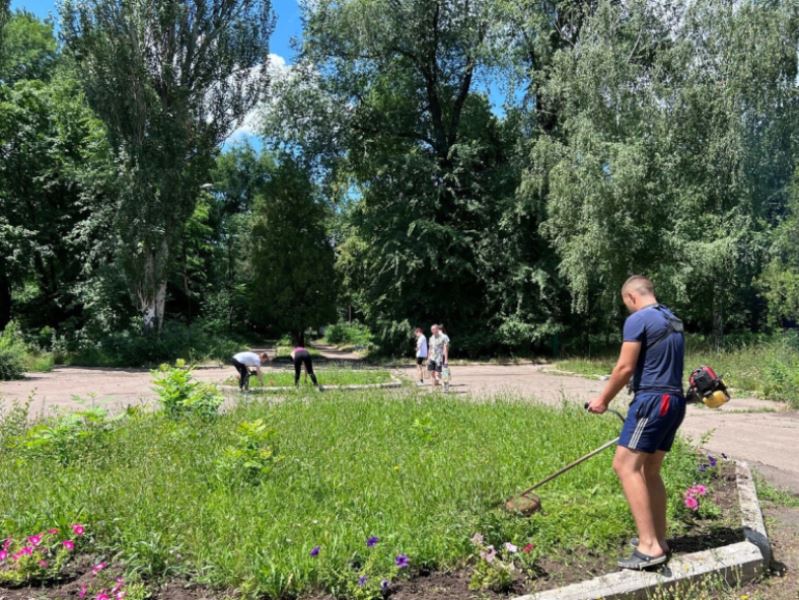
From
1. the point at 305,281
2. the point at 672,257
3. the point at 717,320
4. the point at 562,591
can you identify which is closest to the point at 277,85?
the point at 305,281

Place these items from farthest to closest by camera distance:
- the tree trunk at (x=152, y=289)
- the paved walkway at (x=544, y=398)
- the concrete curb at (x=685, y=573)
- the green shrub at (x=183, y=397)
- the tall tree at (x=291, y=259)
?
1. the tall tree at (x=291, y=259)
2. the tree trunk at (x=152, y=289)
3. the paved walkway at (x=544, y=398)
4. the green shrub at (x=183, y=397)
5. the concrete curb at (x=685, y=573)

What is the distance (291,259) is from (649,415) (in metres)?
28.7

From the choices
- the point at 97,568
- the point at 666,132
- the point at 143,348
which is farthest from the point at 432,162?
the point at 97,568

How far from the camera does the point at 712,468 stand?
5.90 m

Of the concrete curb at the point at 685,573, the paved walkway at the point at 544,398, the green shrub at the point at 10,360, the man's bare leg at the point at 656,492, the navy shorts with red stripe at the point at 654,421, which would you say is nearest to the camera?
the concrete curb at the point at 685,573

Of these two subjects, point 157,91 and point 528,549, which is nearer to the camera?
point 528,549

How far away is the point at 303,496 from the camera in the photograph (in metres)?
4.62

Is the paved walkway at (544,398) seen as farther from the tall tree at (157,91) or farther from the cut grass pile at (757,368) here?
the tall tree at (157,91)

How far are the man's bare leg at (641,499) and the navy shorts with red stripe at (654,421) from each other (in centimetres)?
7

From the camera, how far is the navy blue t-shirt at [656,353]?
388cm

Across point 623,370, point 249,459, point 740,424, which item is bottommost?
point 740,424

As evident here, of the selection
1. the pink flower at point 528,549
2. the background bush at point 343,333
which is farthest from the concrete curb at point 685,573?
the background bush at point 343,333

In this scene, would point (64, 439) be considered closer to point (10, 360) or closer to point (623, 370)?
point (623, 370)

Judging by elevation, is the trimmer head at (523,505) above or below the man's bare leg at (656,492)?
below
